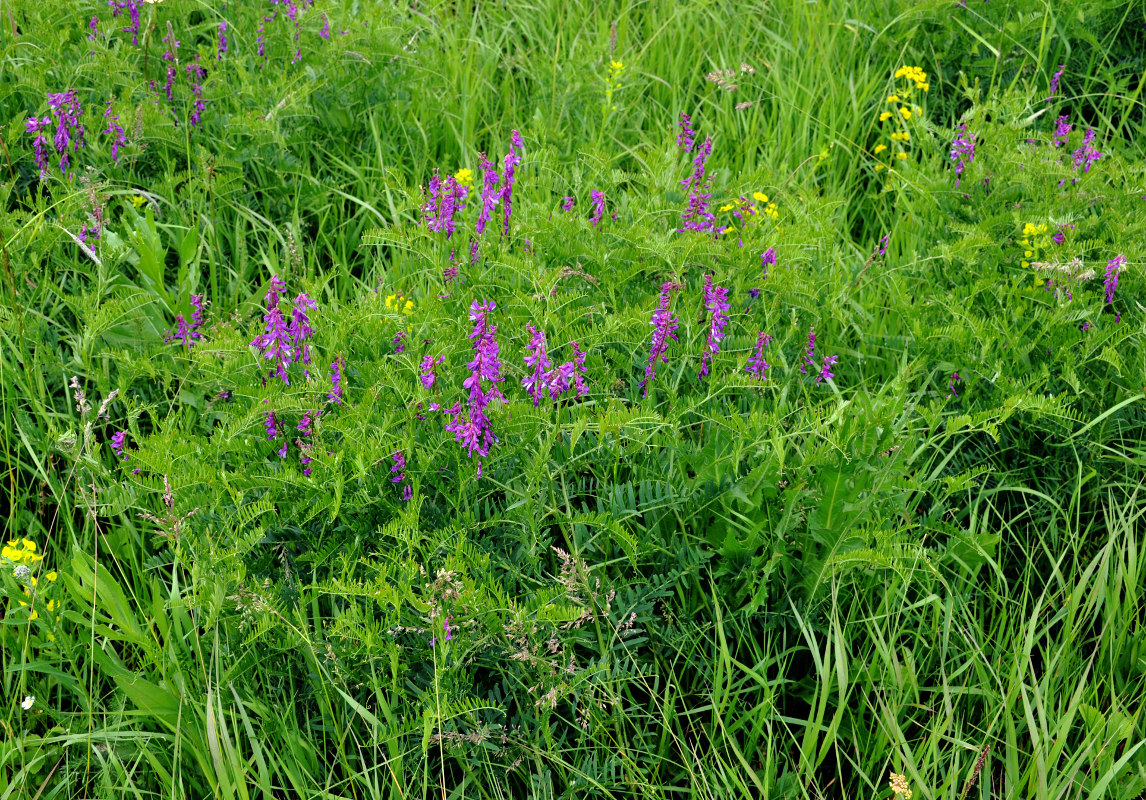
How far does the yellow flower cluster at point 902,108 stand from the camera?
3.65 m

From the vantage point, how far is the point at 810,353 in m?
2.50

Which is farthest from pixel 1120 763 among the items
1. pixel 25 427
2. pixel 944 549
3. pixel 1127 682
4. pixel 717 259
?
pixel 25 427

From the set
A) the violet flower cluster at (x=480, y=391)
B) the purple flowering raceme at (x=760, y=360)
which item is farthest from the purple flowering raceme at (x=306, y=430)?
the purple flowering raceme at (x=760, y=360)

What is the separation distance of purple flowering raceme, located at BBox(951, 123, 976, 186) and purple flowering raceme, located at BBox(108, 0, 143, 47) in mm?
2893

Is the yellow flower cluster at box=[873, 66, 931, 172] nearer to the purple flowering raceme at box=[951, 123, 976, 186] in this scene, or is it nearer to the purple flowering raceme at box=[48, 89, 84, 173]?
the purple flowering raceme at box=[951, 123, 976, 186]

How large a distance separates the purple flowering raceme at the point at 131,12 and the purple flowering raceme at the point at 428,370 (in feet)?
7.37

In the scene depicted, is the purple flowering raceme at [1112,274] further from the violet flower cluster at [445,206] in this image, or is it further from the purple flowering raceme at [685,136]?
the violet flower cluster at [445,206]

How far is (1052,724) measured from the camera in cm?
193

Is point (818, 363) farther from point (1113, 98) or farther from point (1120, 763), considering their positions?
point (1113, 98)

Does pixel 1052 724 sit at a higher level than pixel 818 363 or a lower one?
lower

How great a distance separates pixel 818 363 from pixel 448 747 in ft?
4.83

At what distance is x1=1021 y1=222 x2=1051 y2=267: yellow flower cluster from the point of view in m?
2.67

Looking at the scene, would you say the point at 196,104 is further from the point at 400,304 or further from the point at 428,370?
the point at 428,370

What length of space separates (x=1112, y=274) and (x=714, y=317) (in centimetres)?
123
